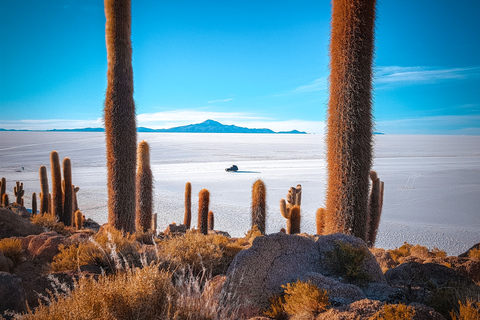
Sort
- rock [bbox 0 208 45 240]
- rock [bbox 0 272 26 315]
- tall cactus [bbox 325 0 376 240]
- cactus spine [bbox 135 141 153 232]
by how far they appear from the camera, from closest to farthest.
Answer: rock [bbox 0 272 26 315]
tall cactus [bbox 325 0 376 240]
rock [bbox 0 208 45 240]
cactus spine [bbox 135 141 153 232]

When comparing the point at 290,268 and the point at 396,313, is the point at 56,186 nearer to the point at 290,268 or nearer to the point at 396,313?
the point at 290,268

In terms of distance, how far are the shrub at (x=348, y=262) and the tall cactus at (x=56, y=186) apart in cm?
1196

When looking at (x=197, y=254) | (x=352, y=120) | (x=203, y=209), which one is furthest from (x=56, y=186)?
(x=352, y=120)

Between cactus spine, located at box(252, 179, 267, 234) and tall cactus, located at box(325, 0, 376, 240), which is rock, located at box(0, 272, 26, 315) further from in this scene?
cactus spine, located at box(252, 179, 267, 234)

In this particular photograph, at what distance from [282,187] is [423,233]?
1310cm

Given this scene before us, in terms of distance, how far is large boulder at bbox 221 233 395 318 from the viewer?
146 inches

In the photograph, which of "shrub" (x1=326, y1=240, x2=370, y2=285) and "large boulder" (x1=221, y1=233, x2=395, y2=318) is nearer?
"large boulder" (x1=221, y1=233, x2=395, y2=318)

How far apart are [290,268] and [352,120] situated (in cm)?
350

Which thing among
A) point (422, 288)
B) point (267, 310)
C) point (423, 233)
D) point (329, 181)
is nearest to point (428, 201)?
point (423, 233)

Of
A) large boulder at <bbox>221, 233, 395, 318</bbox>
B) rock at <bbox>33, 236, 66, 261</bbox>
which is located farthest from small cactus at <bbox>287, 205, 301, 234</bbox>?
rock at <bbox>33, 236, 66, 261</bbox>

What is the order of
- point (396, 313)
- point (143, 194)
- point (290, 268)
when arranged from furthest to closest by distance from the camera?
point (143, 194), point (290, 268), point (396, 313)

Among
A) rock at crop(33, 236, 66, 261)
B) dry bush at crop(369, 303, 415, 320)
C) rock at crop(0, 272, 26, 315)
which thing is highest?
dry bush at crop(369, 303, 415, 320)

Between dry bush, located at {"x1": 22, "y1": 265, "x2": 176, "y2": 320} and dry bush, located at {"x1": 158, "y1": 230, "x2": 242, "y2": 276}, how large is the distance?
1689 mm

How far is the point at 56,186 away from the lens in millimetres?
13039
